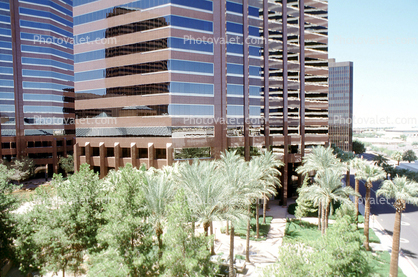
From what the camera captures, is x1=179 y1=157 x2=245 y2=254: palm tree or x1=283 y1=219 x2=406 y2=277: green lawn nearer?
x1=179 y1=157 x2=245 y2=254: palm tree

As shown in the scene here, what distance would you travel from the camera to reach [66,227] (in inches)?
593

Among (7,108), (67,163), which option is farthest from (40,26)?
(67,163)

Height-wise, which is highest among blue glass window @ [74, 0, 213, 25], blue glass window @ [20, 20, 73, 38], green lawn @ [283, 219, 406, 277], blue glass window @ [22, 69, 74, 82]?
blue glass window @ [20, 20, 73, 38]

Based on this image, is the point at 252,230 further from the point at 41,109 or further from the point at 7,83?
the point at 7,83

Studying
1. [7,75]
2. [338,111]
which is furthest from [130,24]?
[338,111]

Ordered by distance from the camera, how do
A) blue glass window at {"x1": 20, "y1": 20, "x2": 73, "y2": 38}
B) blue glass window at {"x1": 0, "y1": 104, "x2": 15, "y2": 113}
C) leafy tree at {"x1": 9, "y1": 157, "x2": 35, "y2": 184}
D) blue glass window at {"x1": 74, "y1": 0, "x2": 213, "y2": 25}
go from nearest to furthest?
blue glass window at {"x1": 74, "y1": 0, "x2": 213, "y2": 25} → leafy tree at {"x1": 9, "y1": 157, "x2": 35, "y2": 184} → blue glass window at {"x1": 0, "y1": 104, "x2": 15, "y2": 113} → blue glass window at {"x1": 20, "y1": 20, "x2": 73, "y2": 38}

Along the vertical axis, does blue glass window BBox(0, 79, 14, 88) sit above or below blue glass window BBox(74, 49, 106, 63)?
below

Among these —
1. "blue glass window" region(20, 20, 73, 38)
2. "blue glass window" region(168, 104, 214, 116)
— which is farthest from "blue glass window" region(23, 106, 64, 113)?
"blue glass window" region(168, 104, 214, 116)

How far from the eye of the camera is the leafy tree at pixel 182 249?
12.1 metres

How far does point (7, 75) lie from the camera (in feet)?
185

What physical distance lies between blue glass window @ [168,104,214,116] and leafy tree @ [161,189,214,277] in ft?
71.1

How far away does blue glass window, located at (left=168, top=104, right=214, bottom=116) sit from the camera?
33062mm

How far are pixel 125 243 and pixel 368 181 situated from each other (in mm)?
Result: 24765

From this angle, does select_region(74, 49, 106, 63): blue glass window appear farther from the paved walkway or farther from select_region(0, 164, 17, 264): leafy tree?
the paved walkway
